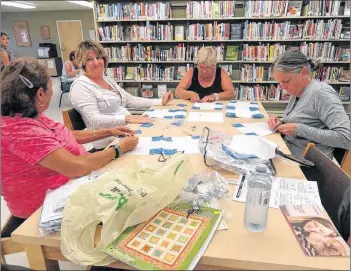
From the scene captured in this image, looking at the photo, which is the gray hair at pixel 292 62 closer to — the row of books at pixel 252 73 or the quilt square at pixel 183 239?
the quilt square at pixel 183 239

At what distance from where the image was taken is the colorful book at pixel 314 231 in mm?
745

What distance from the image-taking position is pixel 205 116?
2102mm

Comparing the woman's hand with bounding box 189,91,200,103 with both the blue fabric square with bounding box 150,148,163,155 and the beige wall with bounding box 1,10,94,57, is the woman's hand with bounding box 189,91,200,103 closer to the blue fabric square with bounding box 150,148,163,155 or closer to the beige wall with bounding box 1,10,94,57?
the blue fabric square with bounding box 150,148,163,155

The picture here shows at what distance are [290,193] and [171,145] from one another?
0.71 meters

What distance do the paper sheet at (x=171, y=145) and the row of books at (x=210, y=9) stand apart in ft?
9.55

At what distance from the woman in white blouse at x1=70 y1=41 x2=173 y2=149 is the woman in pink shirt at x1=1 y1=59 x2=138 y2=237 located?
69 centimetres

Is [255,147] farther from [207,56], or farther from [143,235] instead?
[207,56]

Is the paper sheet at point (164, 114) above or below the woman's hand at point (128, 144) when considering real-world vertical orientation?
below

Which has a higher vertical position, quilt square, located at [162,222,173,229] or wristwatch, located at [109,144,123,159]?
wristwatch, located at [109,144,123,159]

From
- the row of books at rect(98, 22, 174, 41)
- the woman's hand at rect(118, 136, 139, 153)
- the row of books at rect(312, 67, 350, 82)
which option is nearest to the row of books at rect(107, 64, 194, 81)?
the row of books at rect(98, 22, 174, 41)

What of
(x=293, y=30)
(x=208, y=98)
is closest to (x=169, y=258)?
(x=208, y=98)

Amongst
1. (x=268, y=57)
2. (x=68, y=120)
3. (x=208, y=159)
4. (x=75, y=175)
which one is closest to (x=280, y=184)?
(x=208, y=159)

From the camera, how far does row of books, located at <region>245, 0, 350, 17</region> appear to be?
370 centimetres

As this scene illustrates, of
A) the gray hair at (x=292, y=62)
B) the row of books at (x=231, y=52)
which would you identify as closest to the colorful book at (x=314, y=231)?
the gray hair at (x=292, y=62)
